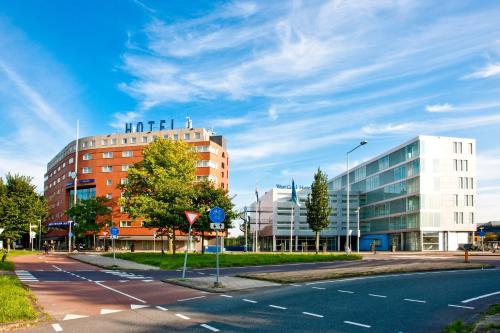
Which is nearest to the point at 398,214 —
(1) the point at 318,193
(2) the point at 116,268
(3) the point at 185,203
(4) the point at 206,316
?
(1) the point at 318,193

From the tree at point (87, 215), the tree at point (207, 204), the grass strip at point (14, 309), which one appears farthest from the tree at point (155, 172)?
the grass strip at point (14, 309)

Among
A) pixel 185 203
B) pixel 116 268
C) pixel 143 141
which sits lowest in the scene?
pixel 116 268

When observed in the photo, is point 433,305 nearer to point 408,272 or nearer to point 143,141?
point 408,272

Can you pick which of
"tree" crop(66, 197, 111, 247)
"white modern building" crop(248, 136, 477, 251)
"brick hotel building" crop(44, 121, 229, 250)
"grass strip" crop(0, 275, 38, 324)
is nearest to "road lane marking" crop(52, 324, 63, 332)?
"grass strip" crop(0, 275, 38, 324)

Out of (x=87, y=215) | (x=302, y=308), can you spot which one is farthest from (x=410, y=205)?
(x=302, y=308)

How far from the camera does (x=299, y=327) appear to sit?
10.7 meters

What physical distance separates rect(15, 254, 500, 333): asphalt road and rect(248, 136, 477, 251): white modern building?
58.8 meters

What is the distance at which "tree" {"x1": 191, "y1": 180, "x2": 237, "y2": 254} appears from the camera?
156ft

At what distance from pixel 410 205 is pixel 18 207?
61039 millimetres

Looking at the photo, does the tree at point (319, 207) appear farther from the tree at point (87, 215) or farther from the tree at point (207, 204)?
the tree at point (87, 215)

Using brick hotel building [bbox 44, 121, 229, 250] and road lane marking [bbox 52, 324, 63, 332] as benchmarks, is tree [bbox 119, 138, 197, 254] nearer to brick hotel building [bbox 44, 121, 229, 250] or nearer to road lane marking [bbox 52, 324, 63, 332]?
brick hotel building [bbox 44, 121, 229, 250]

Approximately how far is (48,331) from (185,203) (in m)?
37.6

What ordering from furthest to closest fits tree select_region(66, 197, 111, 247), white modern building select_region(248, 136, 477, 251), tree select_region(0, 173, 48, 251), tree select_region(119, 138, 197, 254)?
tree select_region(66, 197, 111, 247) → white modern building select_region(248, 136, 477, 251) → tree select_region(0, 173, 48, 251) → tree select_region(119, 138, 197, 254)

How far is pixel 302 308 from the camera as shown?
13375 millimetres
